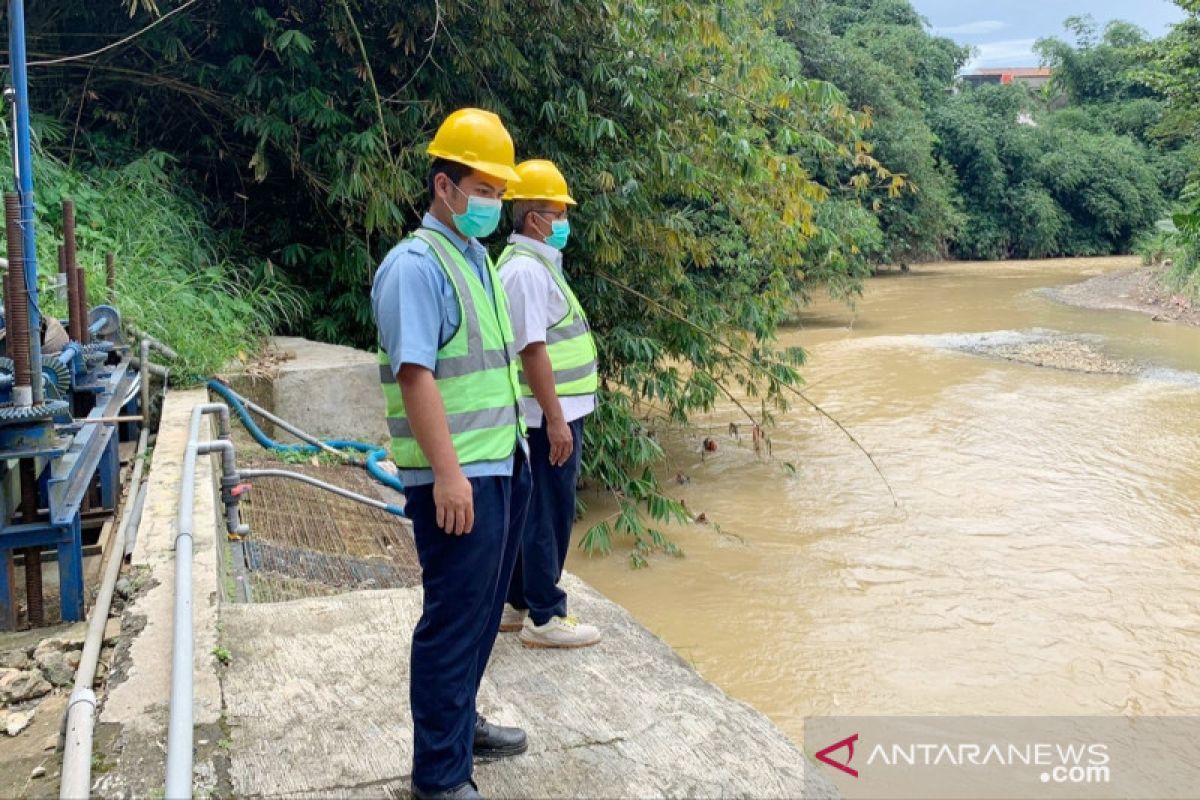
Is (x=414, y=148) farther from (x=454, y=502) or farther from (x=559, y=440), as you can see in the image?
(x=454, y=502)

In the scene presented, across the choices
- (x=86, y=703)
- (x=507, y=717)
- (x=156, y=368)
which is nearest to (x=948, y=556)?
(x=507, y=717)

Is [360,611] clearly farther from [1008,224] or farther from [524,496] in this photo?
[1008,224]

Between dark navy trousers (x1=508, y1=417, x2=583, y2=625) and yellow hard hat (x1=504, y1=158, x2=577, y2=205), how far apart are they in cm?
79

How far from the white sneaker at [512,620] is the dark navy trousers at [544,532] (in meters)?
0.11

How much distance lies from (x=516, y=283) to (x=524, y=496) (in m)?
0.90

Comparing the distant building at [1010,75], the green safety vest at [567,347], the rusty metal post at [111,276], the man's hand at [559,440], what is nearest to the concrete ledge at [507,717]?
the man's hand at [559,440]

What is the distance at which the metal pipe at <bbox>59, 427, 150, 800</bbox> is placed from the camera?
7.25 ft

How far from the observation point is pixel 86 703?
2512 mm

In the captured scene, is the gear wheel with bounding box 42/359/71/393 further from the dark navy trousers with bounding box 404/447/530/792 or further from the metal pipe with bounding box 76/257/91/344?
the dark navy trousers with bounding box 404/447/530/792

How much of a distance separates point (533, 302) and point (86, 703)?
1656 mm

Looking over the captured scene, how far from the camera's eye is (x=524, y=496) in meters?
2.54

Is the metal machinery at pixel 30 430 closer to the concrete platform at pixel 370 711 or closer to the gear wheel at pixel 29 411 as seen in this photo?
the gear wheel at pixel 29 411

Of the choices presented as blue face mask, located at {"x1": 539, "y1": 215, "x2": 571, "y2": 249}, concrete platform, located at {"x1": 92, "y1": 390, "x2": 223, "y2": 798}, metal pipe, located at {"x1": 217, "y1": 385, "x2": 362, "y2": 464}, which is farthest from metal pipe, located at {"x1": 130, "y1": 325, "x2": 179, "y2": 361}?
blue face mask, located at {"x1": 539, "y1": 215, "x2": 571, "y2": 249}

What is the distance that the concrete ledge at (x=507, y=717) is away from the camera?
8.23ft
